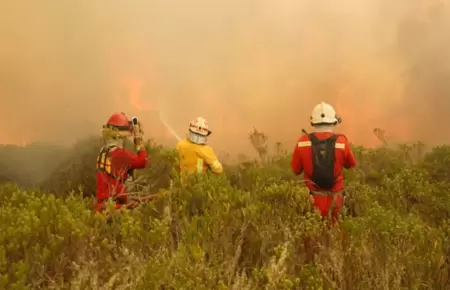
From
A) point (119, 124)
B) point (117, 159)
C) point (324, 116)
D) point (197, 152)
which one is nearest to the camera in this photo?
point (324, 116)

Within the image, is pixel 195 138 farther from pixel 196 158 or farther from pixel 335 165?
pixel 335 165

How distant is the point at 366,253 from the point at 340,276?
403 mm

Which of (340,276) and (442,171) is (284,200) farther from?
(442,171)

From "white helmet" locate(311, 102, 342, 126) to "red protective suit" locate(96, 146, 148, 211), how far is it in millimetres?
1996

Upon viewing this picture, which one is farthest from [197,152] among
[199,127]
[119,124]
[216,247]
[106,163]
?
[216,247]

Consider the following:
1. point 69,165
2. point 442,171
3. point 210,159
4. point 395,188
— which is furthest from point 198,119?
point 442,171

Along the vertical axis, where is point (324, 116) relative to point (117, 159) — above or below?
above

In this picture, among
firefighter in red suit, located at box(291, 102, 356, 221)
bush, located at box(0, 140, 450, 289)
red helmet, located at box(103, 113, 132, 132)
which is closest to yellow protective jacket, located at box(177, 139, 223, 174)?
red helmet, located at box(103, 113, 132, 132)

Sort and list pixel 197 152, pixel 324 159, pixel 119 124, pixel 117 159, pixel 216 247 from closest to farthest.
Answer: pixel 216 247, pixel 324 159, pixel 117 159, pixel 119 124, pixel 197 152

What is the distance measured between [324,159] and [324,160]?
0.01m

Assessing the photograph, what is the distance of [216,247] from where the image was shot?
4145mm

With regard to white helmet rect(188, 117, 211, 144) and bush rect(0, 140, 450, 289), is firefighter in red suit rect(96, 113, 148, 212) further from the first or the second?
bush rect(0, 140, 450, 289)

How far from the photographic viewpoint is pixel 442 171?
31.3 feet

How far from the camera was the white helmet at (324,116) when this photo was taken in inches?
227
